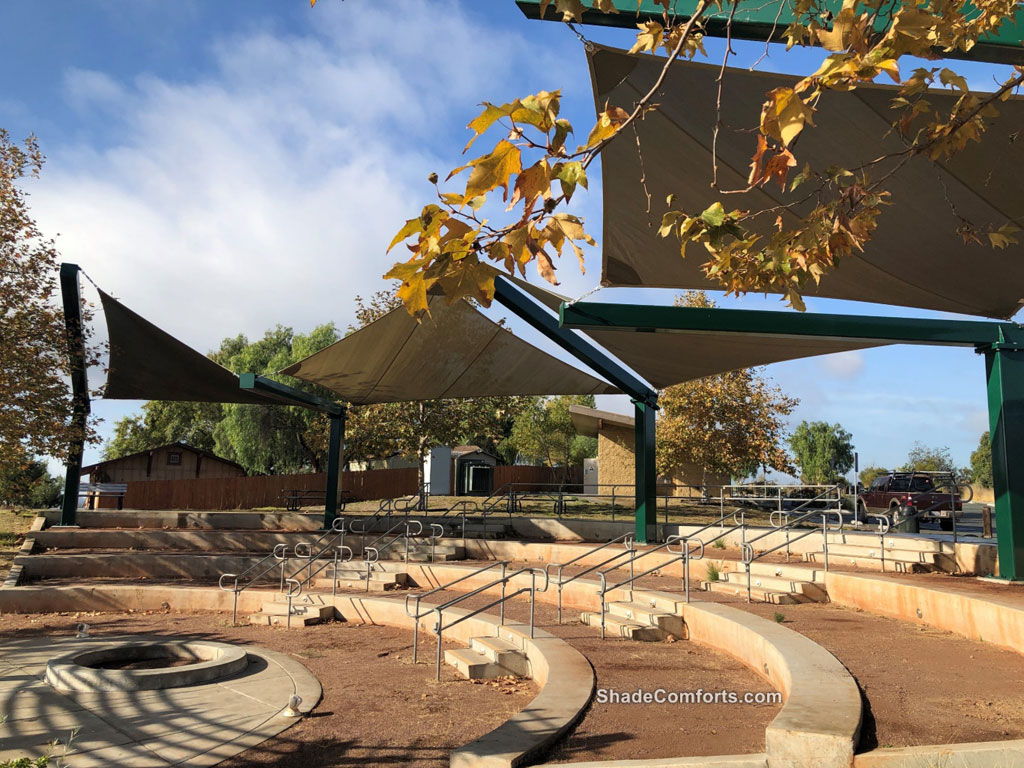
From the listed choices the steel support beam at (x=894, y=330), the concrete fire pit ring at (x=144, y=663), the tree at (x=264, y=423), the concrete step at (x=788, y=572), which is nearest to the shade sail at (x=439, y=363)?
the steel support beam at (x=894, y=330)

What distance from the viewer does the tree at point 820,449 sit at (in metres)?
73.9

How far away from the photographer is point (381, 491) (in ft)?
122

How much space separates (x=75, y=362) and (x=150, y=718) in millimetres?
12150

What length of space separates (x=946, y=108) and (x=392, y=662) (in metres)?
8.77

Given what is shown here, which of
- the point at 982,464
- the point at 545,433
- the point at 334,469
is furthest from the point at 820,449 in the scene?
the point at 334,469

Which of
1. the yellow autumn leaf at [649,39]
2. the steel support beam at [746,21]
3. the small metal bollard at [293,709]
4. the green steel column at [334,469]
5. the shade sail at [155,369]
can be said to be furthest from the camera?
the green steel column at [334,469]

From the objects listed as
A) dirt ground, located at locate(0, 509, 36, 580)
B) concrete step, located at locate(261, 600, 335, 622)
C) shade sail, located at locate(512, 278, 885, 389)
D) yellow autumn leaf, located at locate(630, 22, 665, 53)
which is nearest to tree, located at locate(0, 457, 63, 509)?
dirt ground, located at locate(0, 509, 36, 580)

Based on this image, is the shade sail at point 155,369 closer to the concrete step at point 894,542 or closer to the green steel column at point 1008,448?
the concrete step at point 894,542

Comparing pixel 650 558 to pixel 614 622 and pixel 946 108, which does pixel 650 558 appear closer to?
pixel 614 622

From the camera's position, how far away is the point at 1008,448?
34.8 feet

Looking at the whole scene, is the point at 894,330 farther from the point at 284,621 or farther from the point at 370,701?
the point at 284,621

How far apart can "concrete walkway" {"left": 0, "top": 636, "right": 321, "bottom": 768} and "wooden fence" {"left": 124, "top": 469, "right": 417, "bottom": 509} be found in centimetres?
2120

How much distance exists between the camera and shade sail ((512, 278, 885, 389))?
12016 mm

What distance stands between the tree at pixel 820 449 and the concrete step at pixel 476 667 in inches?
2759
